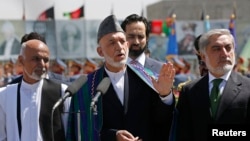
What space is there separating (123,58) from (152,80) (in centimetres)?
26

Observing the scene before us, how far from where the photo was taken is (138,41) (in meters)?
5.64

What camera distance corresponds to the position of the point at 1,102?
4789 mm

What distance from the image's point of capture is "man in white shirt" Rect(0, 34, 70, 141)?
4664mm

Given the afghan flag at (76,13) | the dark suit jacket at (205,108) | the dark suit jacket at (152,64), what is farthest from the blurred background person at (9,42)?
the dark suit jacket at (205,108)

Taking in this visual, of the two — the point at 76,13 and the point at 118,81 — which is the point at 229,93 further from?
the point at 76,13

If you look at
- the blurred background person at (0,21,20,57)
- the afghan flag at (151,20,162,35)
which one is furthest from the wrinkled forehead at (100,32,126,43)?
the afghan flag at (151,20,162,35)

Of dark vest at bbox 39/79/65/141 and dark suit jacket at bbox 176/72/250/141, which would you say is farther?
dark vest at bbox 39/79/65/141

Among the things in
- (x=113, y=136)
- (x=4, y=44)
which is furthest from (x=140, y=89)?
(x=4, y=44)

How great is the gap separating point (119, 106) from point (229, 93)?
2.57 ft

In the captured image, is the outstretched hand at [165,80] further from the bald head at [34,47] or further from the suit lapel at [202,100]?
the bald head at [34,47]

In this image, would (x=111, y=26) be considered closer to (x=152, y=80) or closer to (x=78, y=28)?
(x=152, y=80)

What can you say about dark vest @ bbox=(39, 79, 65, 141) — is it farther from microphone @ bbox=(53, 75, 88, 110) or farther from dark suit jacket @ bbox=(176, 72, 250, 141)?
dark suit jacket @ bbox=(176, 72, 250, 141)

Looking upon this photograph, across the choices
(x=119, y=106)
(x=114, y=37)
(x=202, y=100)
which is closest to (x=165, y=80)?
(x=202, y=100)

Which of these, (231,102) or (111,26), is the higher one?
(111,26)
